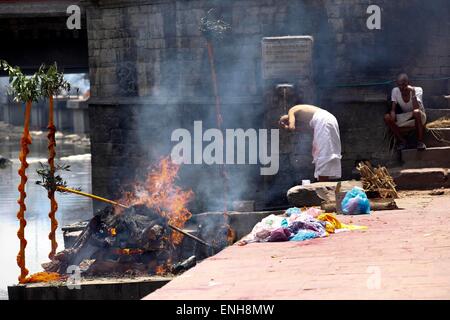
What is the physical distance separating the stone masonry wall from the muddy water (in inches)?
86.1

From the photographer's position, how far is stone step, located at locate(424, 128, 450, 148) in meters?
15.4

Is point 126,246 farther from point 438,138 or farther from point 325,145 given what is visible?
point 438,138

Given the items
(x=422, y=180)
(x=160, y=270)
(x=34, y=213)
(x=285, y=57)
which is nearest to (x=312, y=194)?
(x=422, y=180)

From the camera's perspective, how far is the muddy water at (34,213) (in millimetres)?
16797

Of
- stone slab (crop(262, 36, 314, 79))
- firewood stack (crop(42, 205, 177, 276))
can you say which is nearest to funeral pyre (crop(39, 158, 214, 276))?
firewood stack (crop(42, 205, 177, 276))

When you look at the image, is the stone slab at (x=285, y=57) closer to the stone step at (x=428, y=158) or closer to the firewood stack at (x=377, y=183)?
the stone step at (x=428, y=158)

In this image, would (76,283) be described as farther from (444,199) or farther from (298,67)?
(298,67)

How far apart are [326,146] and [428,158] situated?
6.44 ft

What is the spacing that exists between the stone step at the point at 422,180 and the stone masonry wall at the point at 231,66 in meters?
3.13

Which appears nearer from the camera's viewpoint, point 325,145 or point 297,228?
point 297,228

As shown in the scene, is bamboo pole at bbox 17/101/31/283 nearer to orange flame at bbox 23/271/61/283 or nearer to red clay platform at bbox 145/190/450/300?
orange flame at bbox 23/271/61/283

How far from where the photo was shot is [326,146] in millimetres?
14070

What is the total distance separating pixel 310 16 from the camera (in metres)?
19.5

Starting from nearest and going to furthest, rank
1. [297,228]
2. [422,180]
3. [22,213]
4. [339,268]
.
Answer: [339,268] → [297,228] → [22,213] → [422,180]
